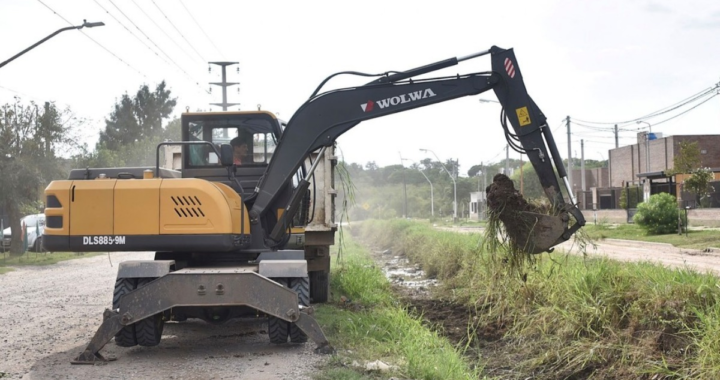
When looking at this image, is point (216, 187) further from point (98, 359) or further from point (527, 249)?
point (527, 249)

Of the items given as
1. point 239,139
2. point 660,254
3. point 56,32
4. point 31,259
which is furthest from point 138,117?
point 239,139

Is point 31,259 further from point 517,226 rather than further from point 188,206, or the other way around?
point 517,226

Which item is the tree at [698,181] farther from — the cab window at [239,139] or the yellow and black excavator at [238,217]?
the cab window at [239,139]

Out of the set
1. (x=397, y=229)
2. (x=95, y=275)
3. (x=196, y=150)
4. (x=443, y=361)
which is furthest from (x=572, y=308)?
(x=397, y=229)

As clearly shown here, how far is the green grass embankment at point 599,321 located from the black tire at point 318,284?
2962 millimetres

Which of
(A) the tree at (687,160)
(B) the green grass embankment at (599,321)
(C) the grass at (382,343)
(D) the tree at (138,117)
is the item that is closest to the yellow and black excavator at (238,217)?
(C) the grass at (382,343)

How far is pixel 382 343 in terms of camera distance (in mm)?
10297

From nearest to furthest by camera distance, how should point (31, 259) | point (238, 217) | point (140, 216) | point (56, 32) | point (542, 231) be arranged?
point (140, 216) < point (238, 217) < point (542, 231) < point (56, 32) < point (31, 259)

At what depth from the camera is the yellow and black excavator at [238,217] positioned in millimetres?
9273

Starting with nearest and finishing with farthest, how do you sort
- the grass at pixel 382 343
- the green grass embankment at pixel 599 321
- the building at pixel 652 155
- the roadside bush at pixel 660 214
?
1. the green grass embankment at pixel 599 321
2. the grass at pixel 382 343
3. the roadside bush at pixel 660 214
4. the building at pixel 652 155

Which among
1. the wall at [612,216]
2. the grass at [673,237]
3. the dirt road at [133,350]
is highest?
the wall at [612,216]

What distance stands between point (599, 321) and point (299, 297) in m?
3.78

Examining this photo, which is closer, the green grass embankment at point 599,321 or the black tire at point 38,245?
A: the green grass embankment at point 599,321

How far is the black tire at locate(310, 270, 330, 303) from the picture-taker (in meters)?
14.7
